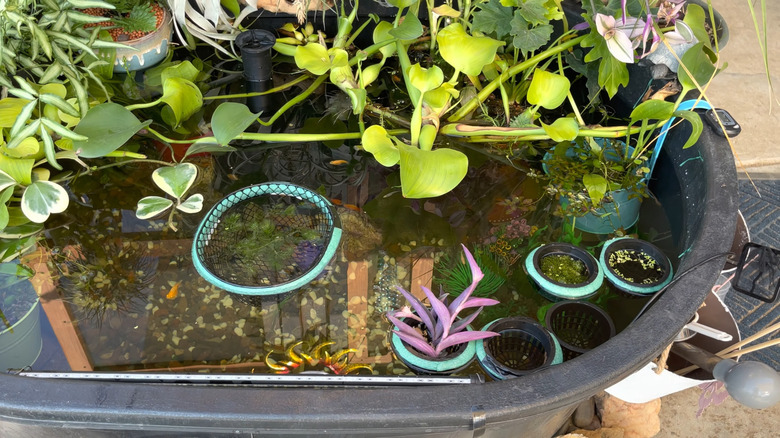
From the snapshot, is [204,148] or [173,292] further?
[204,148]

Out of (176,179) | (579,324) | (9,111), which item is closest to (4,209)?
(9,111)

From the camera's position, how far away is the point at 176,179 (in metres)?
1.16

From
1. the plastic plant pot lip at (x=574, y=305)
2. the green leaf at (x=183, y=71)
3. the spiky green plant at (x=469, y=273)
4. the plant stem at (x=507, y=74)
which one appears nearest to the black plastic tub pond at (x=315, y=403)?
the plastic plant pot lip at (x=574, y=305)

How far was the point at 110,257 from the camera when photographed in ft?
3.74

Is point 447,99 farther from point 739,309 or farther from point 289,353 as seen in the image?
point 739,309

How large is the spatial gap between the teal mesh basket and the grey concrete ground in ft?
2.29

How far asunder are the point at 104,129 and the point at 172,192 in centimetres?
16

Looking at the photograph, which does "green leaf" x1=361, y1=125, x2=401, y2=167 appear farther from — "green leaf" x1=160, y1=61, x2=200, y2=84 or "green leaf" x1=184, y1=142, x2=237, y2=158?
"green leaf" x1=160, y1=61, x2=200, y2=84

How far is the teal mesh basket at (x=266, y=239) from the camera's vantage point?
1090 millimetres

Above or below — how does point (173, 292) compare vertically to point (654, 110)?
below

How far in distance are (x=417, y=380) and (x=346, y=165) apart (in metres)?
0.58

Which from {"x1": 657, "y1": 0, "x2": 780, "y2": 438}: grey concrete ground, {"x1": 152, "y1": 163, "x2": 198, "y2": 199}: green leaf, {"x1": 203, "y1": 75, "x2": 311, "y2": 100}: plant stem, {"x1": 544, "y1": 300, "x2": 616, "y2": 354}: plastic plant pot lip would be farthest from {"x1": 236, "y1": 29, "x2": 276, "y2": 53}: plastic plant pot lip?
{"x1": 657, "y1": 0, "x2": 780, "y2": 438}: grey concrete ground

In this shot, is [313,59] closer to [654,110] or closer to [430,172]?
[430,172]

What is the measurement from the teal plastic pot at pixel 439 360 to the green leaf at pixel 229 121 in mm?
490
